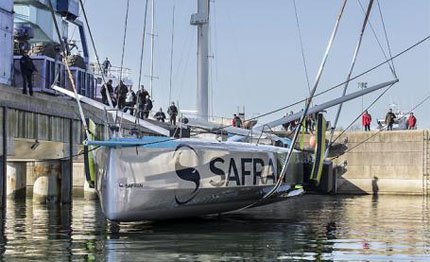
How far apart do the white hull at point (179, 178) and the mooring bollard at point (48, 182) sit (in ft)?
32.7

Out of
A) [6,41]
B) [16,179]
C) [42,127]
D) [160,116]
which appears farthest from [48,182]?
[160,116]

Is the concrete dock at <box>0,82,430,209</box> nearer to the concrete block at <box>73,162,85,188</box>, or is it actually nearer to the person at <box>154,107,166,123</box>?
the concrete block at <box>73,162,85,188</box>

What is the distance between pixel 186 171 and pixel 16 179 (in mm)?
15375

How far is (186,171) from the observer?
18.2 metres

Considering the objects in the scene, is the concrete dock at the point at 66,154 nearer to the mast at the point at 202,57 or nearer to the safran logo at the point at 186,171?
the mast at the point at 202,57

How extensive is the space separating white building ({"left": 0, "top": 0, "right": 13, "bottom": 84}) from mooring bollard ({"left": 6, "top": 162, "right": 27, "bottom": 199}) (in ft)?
22.3

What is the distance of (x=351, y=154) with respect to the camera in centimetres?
4194

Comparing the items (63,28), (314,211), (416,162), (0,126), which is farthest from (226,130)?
(416,162)

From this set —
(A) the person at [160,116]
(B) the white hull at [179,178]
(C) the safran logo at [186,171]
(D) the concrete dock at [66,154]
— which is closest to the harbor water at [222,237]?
(B) the white hull at [179,178]

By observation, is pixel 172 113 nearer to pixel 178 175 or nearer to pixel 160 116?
pixel 160 116

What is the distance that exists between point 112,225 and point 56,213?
5090mm

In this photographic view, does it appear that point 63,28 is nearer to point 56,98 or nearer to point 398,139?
point 56,98

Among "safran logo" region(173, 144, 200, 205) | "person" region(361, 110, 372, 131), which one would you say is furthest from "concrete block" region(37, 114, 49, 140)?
"person" region(361, 110, 372, 131)

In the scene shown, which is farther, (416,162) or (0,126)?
(416,162)
